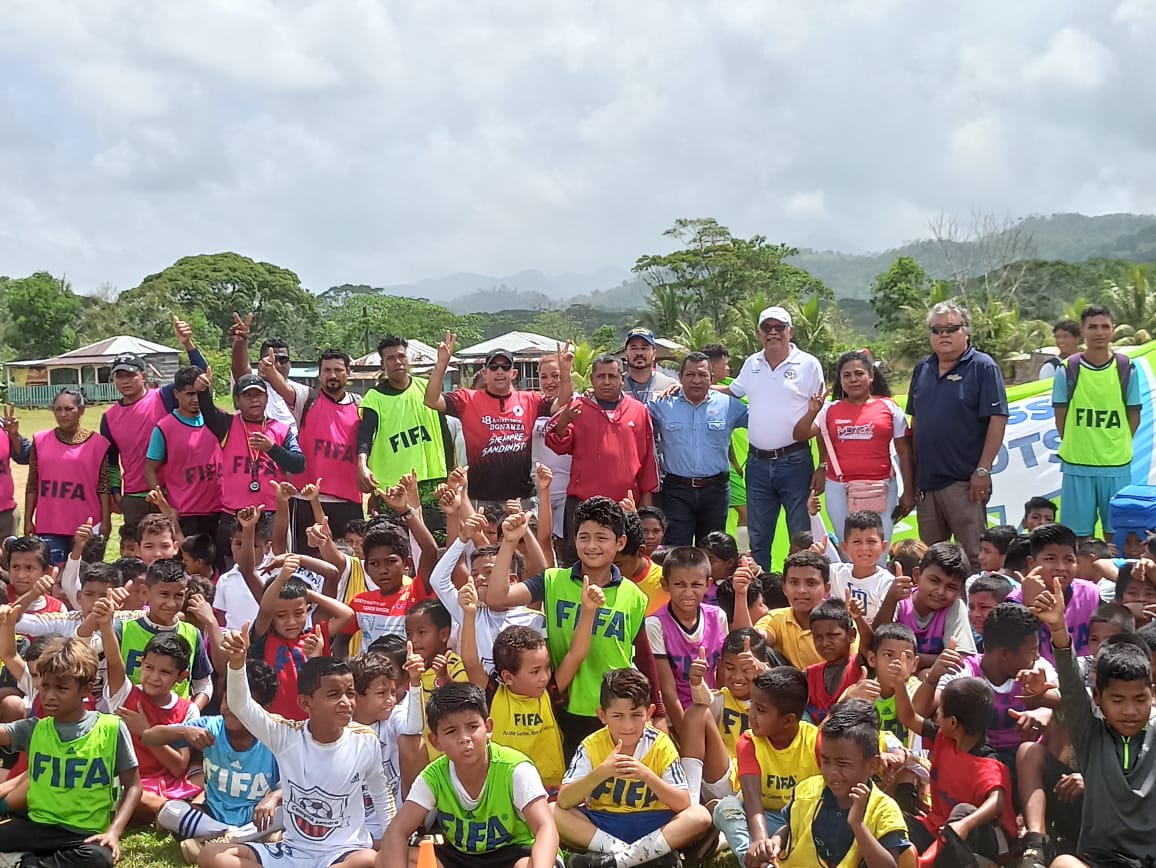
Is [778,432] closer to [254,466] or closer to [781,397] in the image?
[781,397]

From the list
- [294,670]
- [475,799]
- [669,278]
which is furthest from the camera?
[669,278]

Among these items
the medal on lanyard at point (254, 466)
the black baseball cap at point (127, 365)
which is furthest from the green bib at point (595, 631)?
the black baseball cap at point (127, 365)

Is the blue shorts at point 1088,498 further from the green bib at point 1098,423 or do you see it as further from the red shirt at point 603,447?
the red shirt at point 603,447

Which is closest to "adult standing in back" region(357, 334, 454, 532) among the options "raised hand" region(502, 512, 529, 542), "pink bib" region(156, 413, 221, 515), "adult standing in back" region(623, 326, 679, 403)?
"pink bib" region(156, 413, 221, 515)

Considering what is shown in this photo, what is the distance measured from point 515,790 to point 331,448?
168 inches

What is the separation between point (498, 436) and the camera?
7.73 meters

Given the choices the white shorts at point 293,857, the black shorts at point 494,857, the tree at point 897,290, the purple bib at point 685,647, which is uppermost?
the tree at point 897,290

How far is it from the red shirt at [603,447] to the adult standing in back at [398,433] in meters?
1.07

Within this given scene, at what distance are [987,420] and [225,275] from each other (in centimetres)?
7513

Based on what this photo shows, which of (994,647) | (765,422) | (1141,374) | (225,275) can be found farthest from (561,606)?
(225,275)

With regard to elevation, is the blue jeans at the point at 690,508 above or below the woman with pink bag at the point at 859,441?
below

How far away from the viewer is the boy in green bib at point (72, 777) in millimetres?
4926

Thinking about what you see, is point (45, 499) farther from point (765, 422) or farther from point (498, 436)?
point (765, 422)

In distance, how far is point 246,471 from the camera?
310 inches
